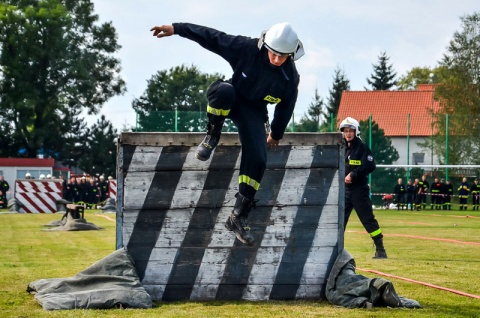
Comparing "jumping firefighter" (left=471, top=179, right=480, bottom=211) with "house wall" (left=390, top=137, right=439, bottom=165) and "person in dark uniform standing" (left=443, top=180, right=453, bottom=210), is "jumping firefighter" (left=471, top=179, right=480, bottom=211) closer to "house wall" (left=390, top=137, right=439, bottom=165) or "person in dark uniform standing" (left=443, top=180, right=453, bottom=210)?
"person in dark uniform standing" (left=443, top=180, right=453, bottom=210)

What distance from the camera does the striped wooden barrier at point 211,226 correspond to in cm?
917

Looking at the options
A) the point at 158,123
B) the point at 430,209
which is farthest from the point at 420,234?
the point at 430,209

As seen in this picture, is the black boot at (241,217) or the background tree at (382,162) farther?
→ the background tree at (382,162)

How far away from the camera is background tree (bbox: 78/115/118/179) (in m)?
75.9

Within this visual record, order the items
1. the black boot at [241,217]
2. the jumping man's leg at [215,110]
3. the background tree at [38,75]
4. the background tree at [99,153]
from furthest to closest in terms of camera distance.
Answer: the background tree at [99,153], the background tree at [38,75], the black boot at [241,217], the jumping man's leg at [215,110]

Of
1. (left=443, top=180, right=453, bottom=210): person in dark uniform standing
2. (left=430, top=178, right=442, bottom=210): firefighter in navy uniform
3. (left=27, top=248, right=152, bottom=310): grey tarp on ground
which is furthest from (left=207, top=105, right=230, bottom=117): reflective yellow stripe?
(left=430, top=178, right=442, bottom=210): firefighter in navy uniform

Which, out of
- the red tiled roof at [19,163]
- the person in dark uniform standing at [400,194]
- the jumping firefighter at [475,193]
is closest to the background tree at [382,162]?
the person in dark uniform standing at [400,194]

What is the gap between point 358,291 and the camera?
8.93 metres

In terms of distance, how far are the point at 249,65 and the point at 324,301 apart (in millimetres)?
2660

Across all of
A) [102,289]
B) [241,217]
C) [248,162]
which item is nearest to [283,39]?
[248,162]

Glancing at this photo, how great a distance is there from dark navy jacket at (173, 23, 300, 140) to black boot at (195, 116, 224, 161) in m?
0.41

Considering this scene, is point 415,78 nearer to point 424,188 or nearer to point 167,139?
point 424,188

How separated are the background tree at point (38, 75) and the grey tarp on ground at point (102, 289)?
63177 mm

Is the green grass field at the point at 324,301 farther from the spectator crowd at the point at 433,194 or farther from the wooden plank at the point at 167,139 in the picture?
the spectator crowd at the point at 433,194
